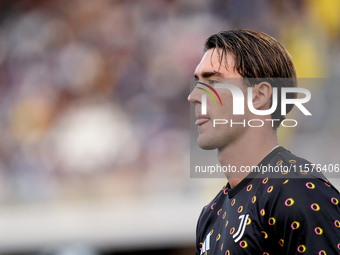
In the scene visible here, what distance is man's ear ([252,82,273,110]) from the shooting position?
190 cm

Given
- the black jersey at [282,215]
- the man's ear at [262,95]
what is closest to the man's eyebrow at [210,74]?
the man's ear at [262,95]

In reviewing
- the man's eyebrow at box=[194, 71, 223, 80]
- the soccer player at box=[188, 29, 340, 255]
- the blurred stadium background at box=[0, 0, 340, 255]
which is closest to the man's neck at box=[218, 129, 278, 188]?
the soccer player at box=[188, 29, 340, 255]

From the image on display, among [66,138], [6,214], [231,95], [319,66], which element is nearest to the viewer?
[231,95]

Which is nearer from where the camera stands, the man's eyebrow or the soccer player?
the soccer player

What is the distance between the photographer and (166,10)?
8273 mm

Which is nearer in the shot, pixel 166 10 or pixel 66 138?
pixel 66 138

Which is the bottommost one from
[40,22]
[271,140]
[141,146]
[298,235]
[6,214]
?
[298,235]

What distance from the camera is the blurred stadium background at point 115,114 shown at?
262 inches

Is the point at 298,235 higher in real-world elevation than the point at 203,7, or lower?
lower

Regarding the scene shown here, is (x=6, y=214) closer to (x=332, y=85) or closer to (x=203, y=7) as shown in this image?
(x=203, y=7)

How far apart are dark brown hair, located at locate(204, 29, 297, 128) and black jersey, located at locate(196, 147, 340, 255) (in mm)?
263

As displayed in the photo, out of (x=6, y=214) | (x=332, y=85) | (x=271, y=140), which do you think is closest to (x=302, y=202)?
(x=271, y=140)

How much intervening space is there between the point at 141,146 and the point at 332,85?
294 centimetres

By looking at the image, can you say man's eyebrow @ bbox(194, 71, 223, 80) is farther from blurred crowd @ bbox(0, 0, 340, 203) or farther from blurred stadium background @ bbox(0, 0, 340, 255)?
blurred crowd @ bbox(0, 0, 340, 203)
